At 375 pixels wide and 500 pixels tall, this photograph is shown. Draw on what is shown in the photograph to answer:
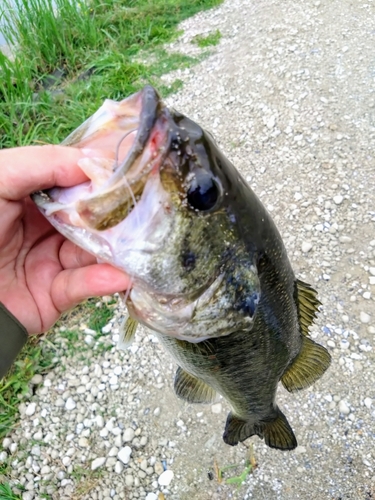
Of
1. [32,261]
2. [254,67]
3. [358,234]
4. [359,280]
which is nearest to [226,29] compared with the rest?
[254,67]

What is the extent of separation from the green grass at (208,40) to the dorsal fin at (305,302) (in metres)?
4.58

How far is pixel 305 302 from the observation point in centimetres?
200

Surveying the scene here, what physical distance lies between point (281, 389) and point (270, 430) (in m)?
0.77

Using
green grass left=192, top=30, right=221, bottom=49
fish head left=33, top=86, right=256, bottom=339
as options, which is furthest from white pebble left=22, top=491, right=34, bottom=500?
green grass left=192, top=30, right=221, bottom=49

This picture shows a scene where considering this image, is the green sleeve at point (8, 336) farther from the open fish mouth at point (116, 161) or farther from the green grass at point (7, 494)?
the green grass at point (7, 494)

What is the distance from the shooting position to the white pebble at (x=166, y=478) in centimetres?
291

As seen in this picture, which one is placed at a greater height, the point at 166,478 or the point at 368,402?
the point at 166,478

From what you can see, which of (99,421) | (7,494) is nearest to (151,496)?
(99,421)

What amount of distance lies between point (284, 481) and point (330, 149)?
279 centimetres

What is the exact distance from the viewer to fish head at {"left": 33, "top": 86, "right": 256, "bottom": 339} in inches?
48.7

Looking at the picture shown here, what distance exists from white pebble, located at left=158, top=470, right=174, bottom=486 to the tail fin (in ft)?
2.46

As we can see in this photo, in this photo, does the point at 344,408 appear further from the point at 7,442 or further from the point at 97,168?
the point at 97,168

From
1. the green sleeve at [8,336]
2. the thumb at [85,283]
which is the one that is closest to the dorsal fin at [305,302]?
the thumb at [85,283]

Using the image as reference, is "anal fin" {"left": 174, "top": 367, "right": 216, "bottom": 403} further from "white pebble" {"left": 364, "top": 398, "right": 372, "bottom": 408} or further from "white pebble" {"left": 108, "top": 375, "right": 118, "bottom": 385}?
"white pebble" {"left": 364, "top": 398, "right": 372, "bottom": 408}
